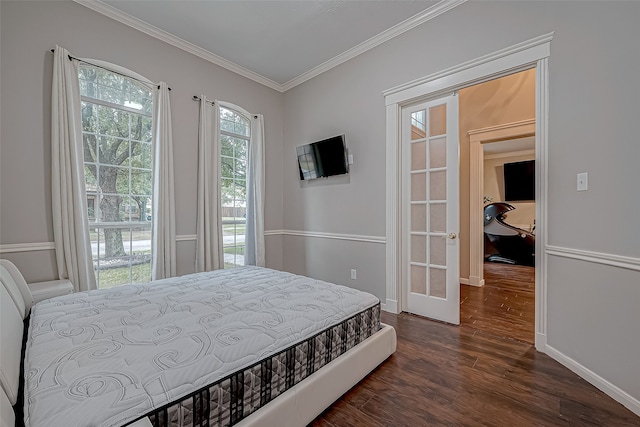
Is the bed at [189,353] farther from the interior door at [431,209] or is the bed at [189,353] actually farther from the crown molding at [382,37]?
the crown molding at [382,37]

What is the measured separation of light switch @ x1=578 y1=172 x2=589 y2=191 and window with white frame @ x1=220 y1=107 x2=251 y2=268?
3.61 metres

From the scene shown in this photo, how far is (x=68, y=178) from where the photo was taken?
Result: 2473 mm

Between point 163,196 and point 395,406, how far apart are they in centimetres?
292

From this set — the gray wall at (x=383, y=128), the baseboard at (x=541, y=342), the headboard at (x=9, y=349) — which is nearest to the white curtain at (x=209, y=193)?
the gray wall at (x=383, y=128)

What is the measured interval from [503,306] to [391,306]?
141cm

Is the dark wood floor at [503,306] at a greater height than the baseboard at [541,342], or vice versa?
the baseboard at [541,342]

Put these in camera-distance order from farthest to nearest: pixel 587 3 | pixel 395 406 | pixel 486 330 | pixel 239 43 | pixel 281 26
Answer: pixel 239 43
pixel 281 26
pixel 486 330
pixel 587 3
pixel 395 406

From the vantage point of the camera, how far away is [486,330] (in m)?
2.60

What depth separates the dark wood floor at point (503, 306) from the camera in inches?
104

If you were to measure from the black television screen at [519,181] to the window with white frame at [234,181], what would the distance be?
6.07 metres

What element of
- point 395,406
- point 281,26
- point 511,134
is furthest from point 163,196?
point 511,134

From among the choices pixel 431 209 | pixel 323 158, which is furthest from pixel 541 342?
pixel 323 158

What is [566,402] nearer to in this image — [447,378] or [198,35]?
[447,378]

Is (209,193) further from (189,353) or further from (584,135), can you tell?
(584,135)
